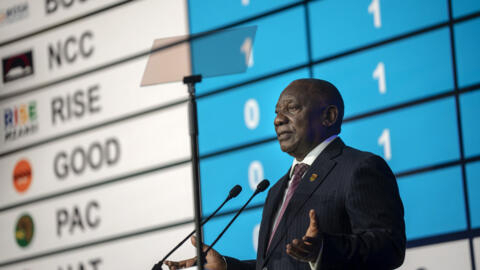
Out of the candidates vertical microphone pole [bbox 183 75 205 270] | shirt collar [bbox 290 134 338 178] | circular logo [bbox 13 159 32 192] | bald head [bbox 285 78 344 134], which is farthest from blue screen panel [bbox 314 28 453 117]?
circular logo [bbox 13 159 32 192]

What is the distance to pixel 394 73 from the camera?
4.74 meters

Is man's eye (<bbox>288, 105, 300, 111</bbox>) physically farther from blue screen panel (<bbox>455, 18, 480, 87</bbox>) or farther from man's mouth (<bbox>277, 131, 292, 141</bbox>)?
blue screen panel (<bbox>455, 18, 480, 87</bbox>)

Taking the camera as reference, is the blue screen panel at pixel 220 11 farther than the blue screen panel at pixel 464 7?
Yes

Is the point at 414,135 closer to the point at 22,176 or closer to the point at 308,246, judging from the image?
the point at 308,246

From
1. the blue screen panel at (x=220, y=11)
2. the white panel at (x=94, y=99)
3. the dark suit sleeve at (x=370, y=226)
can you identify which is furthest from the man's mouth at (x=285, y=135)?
the white panel at (x=94, y=99)

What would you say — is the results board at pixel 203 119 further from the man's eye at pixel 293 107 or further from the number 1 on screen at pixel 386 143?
the man's eye at pixel 293 107

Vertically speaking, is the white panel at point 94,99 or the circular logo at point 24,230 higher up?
the white panel at point 94,99

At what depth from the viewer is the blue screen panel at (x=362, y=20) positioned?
4738 mm

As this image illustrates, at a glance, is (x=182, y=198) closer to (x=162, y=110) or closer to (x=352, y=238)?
(x=162, y=110)

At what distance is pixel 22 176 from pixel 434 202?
3773 millimetres

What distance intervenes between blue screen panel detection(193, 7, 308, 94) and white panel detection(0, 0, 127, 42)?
1.68 meters

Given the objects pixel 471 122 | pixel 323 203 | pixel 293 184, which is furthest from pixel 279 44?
pixel 323 203

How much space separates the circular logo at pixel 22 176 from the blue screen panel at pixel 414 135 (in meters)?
3.16

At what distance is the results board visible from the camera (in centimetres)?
A: 451
